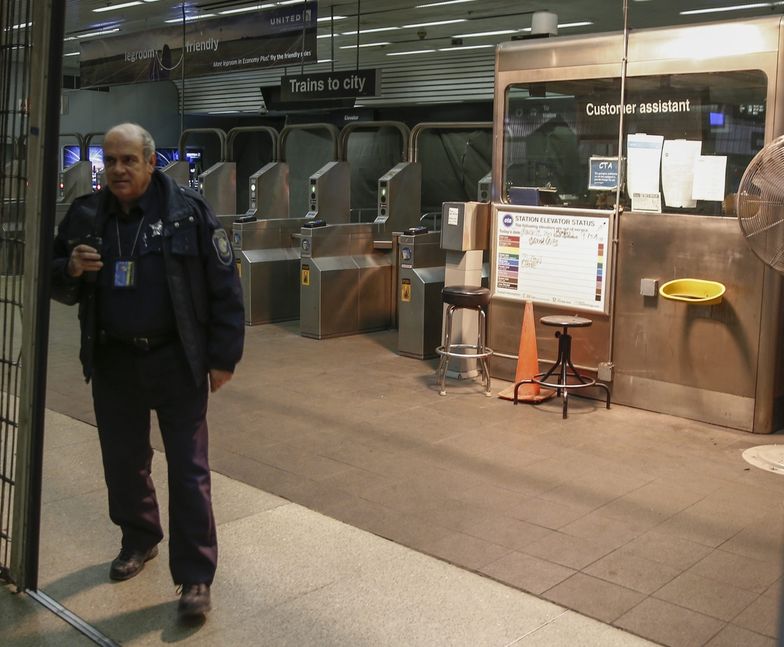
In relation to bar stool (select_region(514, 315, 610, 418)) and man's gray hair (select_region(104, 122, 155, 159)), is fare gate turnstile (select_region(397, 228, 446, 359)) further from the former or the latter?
man's gray hair (select_region(104, 122, 155, 159))

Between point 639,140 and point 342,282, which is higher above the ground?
point 639,140

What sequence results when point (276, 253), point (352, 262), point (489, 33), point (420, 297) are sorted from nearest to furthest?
point (420, 297) < point (352, 262) < point (276, 253) < point (489, 33)

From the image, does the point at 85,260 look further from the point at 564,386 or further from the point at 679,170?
the point at 679,170

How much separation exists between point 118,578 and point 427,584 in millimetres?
1220

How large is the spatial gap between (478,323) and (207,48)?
6.49 m

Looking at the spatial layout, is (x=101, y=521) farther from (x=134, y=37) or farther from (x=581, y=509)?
(x=134, y=37)

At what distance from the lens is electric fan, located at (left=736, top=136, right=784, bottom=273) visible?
4.91 m

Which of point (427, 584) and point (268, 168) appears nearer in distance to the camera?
point (427, 584)

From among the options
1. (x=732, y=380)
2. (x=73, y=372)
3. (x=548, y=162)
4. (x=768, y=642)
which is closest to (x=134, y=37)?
(x=73, y=372)

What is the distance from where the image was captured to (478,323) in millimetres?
7379

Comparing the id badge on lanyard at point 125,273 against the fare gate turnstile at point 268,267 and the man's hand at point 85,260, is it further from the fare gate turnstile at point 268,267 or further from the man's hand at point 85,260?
the fare gate turnstile at point 268,267

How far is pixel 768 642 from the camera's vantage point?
10.8 ft

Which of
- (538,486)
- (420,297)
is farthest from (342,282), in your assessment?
(538,486)

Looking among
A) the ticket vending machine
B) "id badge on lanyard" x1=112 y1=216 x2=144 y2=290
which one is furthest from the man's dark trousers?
the ticket vending machine
